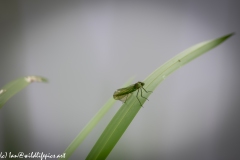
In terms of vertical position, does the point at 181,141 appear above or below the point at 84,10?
below

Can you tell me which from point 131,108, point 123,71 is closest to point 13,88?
point 131,108

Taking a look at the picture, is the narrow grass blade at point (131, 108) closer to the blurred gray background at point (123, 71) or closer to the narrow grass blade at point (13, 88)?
the narrow grass blade at point (13, 88)

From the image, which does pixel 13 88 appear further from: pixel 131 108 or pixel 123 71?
pixel 123 71

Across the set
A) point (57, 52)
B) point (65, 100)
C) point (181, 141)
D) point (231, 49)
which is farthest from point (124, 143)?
point (231, 49)

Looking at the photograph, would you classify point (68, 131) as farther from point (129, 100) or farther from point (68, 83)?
point (129, 100)

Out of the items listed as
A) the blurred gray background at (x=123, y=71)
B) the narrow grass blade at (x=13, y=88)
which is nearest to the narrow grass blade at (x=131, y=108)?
the narrow grass blade at (x=13, y=88)

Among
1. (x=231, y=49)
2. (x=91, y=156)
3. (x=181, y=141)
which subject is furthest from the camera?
(x=181, y=141)

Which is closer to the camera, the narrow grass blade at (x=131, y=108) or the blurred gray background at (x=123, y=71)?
the narrow grass blade at (x=131, y=108)
